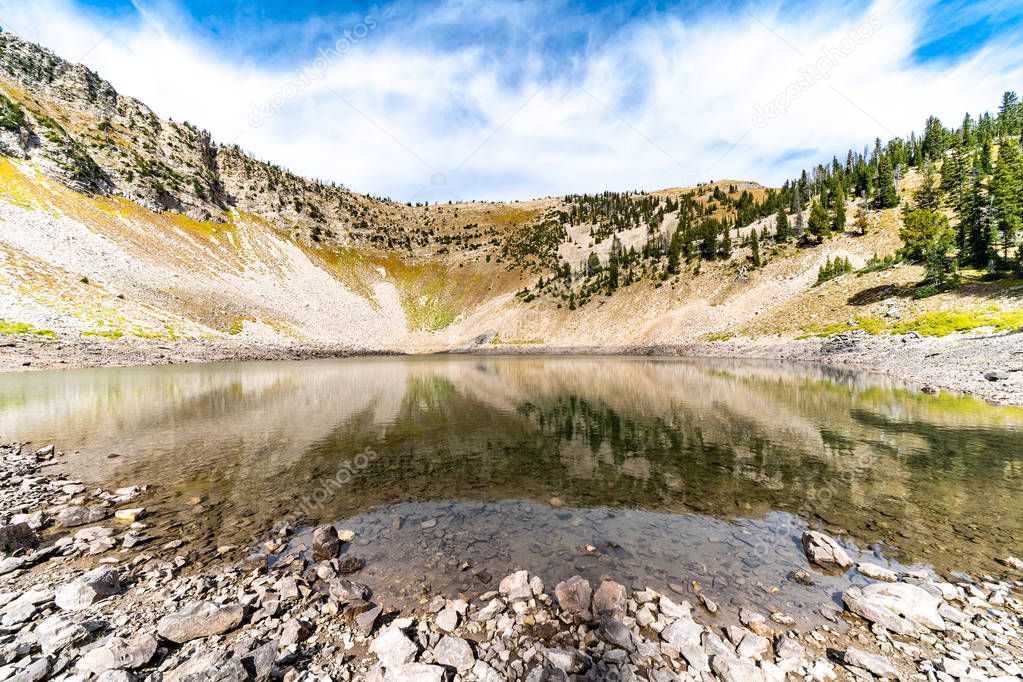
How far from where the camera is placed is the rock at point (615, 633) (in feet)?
21.7

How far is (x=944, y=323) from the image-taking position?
4772cm

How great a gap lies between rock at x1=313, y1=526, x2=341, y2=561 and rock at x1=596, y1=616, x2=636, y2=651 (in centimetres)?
620

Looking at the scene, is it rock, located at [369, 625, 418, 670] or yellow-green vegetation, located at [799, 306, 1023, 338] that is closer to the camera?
rock, located at [369, 625, 418, 670]

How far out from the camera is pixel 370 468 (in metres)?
16.3

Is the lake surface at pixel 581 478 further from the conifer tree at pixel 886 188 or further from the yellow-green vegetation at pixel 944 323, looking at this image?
the conifer tree at pixel 886 188

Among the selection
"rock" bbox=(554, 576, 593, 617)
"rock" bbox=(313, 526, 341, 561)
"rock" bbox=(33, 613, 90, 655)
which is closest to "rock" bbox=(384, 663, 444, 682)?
"rock" bbox=(554, 576, 593, 617)

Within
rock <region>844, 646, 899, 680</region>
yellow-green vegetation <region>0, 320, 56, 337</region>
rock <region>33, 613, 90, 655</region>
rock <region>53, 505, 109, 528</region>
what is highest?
yellow-green vegetation <region>0, 320, 56, 337</region>

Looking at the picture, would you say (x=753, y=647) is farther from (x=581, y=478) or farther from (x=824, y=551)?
(x=581, y=478)

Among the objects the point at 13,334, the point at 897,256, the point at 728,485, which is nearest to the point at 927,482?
the point at 728,485

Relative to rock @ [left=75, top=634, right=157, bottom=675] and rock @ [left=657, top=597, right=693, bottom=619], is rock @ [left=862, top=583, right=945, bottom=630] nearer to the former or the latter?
rock @ [left=657, top=597, right=693, bottom=619]

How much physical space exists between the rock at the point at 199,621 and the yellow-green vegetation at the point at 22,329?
7207 centimetres

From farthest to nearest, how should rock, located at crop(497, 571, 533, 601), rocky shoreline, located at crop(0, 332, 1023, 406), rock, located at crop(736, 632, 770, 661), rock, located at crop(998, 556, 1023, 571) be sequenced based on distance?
1. rocky shoreline, located at crop(0, 332, 1023, 406)
2. rock, located at crop(998, 556, 1023, 571)
3. rock, located at crop(497, 571, 533, 601)
4. rock, located at crop(736, 632, 770, 661)

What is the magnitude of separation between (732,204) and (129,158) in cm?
19426

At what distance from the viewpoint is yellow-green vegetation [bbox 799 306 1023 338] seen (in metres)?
41.2
